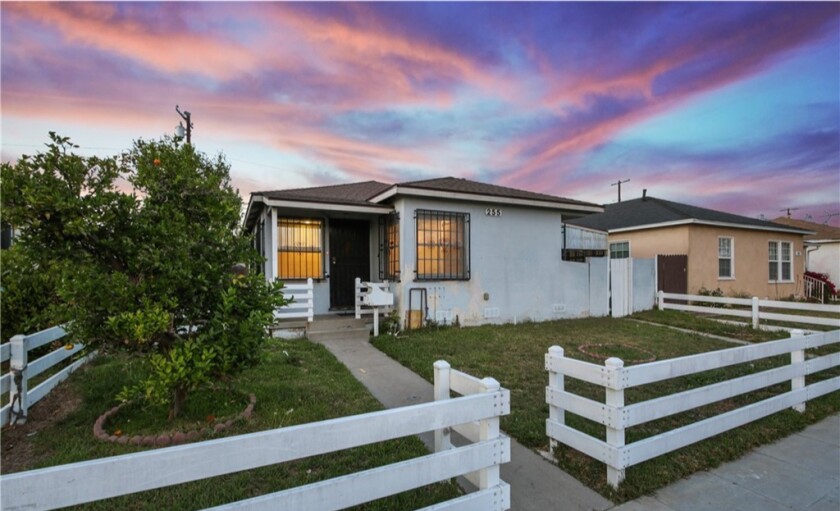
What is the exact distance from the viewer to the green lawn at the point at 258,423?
103 inches

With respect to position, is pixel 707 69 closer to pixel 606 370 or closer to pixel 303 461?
pixel 606 370

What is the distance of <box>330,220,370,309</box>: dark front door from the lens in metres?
9.94

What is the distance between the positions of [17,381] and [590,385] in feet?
20.9

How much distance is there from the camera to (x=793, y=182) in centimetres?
1448

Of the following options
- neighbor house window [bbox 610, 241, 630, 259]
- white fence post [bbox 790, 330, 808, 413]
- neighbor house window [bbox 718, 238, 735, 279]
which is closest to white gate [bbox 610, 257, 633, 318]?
neighbor house window [bbox 610, 241, 630, 259]

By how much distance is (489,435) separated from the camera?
2248mm

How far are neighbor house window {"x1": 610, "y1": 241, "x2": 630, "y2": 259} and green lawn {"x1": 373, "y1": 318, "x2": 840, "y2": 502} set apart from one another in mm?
7116

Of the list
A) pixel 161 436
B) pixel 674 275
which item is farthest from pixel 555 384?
pixel 674 275

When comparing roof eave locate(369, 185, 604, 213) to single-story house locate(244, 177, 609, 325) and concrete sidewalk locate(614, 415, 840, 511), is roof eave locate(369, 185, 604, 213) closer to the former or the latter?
single-story house locate(244, 177, 609, 325)

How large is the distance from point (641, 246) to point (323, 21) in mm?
14037

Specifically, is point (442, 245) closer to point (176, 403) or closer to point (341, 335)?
point (341, 335)

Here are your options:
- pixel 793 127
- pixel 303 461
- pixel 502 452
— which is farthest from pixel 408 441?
pixel 793 127

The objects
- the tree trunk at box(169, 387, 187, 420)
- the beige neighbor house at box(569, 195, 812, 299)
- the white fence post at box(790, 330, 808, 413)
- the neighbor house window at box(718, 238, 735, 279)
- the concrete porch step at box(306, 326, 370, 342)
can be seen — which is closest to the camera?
the tree trunk at box(169, 387, 187, 420)

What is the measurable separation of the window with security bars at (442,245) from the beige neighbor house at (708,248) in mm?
7840
